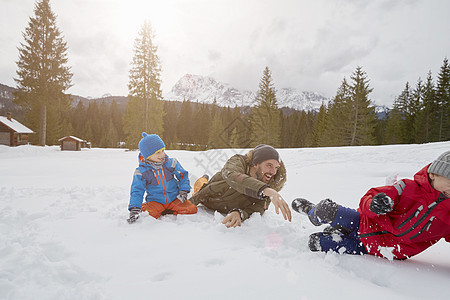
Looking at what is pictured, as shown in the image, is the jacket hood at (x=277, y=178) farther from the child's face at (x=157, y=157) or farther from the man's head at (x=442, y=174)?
the man's head at (x=442, y=174)

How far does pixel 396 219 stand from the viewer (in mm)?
2043

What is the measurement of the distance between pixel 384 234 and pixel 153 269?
2.17 metres

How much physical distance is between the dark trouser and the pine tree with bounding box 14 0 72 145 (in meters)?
26.6

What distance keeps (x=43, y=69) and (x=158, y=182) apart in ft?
83.8

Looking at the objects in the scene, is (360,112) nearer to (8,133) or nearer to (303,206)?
(303,206)

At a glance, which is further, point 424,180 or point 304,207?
point 304,207

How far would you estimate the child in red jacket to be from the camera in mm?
1874

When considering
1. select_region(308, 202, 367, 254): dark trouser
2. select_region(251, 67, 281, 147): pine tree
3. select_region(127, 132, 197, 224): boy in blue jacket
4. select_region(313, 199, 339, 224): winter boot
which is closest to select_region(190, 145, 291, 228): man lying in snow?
select_region(127, 132, 197, 224): boy in blue jacket

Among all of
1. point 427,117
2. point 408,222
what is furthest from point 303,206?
point 427,117

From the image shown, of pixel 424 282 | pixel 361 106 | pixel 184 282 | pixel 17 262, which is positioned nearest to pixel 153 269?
pixel 184 282

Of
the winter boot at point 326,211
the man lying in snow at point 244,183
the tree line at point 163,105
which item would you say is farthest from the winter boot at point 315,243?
the tree line at point 163,105

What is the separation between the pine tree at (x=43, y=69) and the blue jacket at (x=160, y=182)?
24.2 meters

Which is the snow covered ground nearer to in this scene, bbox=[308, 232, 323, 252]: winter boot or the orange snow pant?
bbox=[308, 232, 323, 252]: winter boot

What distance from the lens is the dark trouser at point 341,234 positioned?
2109 mm
